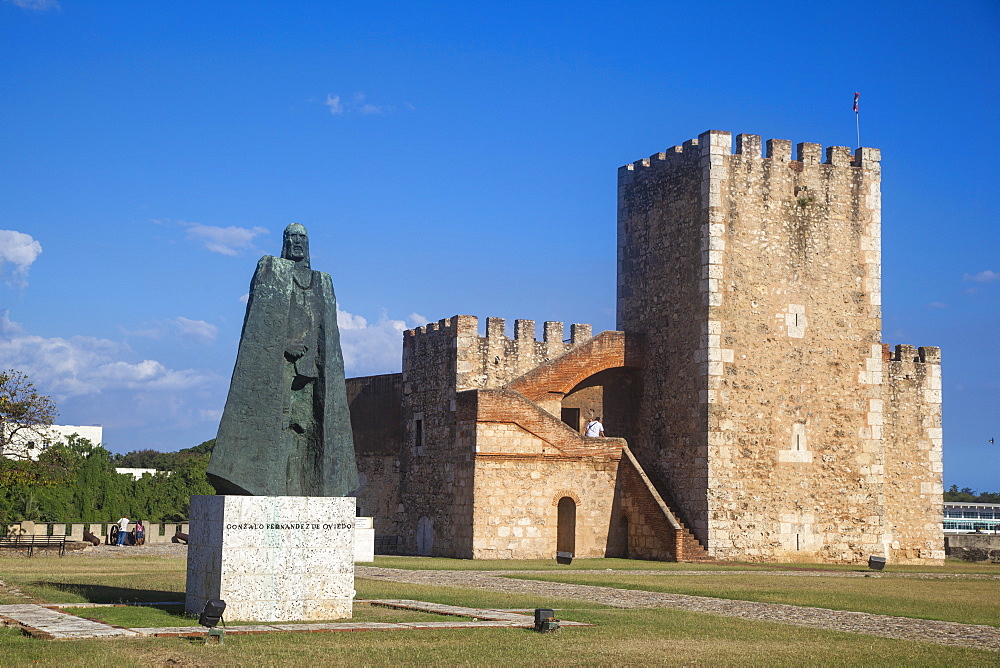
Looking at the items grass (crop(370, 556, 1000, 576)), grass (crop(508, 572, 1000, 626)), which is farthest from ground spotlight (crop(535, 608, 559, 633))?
grass (crop(370, 556, 1000, 576))

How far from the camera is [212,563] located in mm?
11336

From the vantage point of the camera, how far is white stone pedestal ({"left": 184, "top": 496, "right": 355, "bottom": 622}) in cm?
1125

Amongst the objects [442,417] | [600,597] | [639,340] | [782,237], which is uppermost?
[782,237]

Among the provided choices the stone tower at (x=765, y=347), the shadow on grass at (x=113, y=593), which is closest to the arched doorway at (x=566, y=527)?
the stone tower at (x=765, y=347)

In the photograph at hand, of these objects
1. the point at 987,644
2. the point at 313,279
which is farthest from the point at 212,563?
the point at 987,644

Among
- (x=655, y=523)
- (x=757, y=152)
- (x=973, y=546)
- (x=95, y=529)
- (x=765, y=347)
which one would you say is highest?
(x=757, y=152)

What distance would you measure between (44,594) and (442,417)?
1916 cm

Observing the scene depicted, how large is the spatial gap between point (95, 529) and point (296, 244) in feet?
94.3

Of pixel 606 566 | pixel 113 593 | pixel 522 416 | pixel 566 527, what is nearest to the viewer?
pixel 113 593

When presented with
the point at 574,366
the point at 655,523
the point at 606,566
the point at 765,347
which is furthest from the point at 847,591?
the point at 574,366

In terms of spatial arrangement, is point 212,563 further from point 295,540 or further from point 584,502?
point 584,502

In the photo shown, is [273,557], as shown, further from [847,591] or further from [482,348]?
[482,348]

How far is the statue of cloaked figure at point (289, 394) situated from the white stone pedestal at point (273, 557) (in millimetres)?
269

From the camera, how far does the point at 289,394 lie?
40.5 ft
